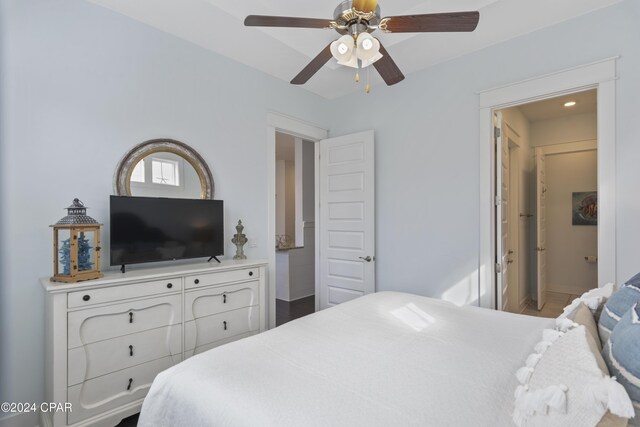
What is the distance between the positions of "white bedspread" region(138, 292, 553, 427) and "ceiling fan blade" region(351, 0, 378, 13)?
1.57m

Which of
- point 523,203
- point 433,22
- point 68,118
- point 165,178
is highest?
point 433,22

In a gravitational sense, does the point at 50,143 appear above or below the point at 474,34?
below

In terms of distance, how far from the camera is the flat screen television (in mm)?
2080

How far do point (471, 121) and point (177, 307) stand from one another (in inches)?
112

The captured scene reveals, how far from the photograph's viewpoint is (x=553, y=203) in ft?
16.7

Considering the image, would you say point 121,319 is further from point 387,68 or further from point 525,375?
point 387,68

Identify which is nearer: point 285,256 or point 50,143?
point 50,143

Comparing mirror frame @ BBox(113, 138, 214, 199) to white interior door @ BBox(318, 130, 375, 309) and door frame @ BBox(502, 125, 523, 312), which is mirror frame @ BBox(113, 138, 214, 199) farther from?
door frame @ BBox(502, 125, 523, 312)

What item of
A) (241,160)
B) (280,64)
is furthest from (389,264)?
(280,64)

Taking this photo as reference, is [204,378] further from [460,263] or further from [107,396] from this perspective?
[460,263]

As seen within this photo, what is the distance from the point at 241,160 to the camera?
2.99 metres

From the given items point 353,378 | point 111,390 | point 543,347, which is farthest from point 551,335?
point 111,390

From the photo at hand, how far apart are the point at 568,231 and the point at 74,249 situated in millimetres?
6229

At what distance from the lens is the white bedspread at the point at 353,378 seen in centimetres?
90
